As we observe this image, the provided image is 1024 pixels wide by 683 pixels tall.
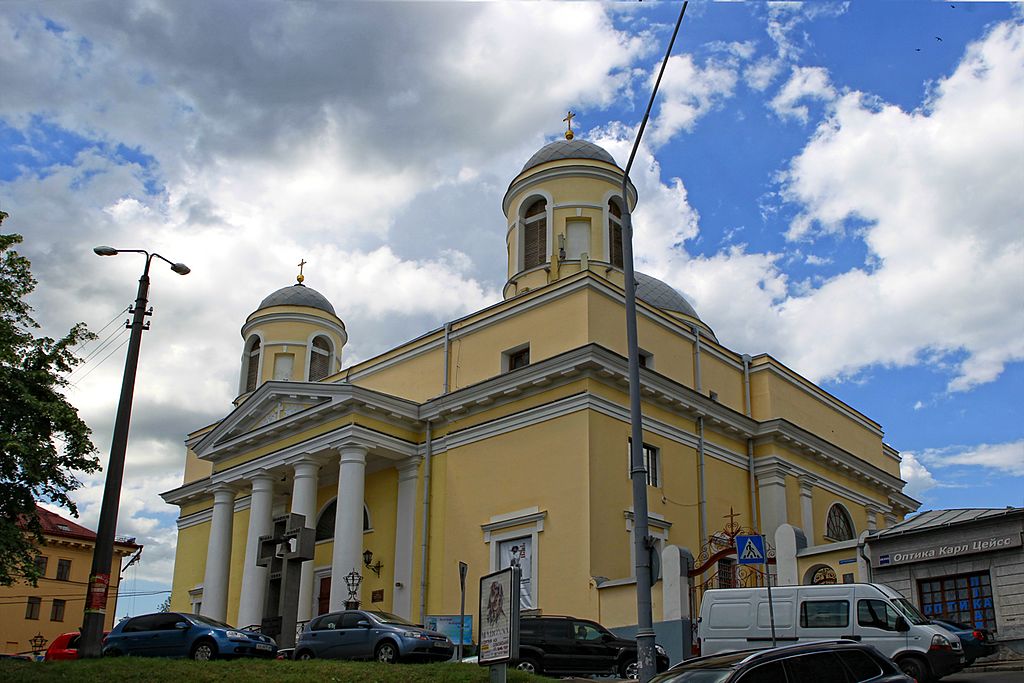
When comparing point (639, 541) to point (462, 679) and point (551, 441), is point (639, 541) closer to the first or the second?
point (462, 679)

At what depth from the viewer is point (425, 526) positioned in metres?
30.8

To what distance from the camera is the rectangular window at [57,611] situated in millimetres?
54969

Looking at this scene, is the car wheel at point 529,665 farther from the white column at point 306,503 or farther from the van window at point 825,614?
the white column at point 306,503

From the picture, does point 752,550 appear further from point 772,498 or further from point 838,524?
point 838,524

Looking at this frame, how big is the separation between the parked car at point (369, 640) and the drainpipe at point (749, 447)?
15.1 meters

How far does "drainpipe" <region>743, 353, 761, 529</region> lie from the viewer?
108 ft

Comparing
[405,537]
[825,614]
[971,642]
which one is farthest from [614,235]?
[971,642]

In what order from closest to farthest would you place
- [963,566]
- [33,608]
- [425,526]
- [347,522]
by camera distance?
[963,566], [347,522], [425,526], [33,608]

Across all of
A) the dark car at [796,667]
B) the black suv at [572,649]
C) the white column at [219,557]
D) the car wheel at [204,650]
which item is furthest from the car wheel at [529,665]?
the white column at [219,557]

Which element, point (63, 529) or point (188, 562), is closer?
point (188, 562)

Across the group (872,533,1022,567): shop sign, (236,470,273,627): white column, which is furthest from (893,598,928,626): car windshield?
(236,470,273,627): white column

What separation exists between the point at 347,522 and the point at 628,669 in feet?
39.4

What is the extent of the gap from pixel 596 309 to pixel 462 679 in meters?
15.3

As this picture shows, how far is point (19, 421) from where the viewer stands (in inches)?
797
